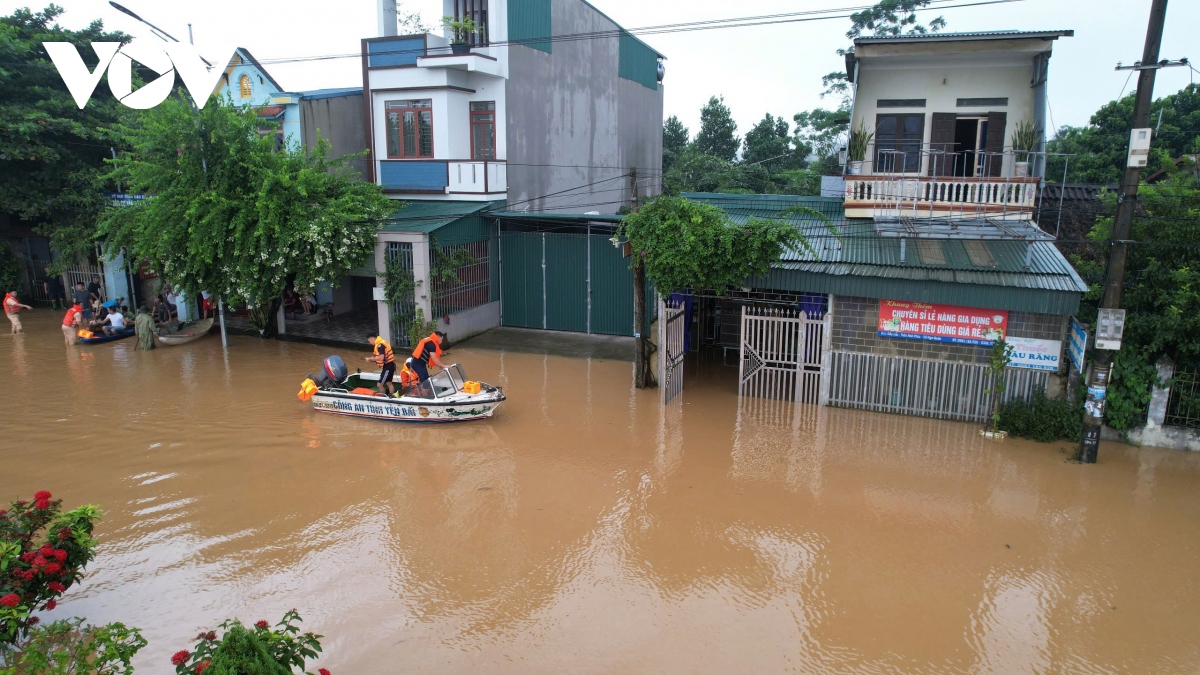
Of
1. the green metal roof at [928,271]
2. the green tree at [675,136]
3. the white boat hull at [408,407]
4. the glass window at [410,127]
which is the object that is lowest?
the white boat hull at [408,407]

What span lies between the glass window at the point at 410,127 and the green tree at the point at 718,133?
25087mm

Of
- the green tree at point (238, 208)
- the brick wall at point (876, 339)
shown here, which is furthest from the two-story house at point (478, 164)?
the brick wall at point (876, 339)

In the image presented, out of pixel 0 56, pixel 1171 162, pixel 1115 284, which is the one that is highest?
pixel 0 56

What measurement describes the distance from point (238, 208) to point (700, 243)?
1034cm

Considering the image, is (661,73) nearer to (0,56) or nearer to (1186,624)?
(0,56)

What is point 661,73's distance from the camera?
29844 mm

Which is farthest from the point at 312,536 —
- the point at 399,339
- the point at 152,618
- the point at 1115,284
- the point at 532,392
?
the point at 1115,284

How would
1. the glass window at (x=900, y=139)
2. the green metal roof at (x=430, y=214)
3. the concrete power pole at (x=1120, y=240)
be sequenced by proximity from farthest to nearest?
the green metal roof at (x=430, y=214), the glass window at (x=900, y=139), the concrete power pole at (x=1120, y=240)

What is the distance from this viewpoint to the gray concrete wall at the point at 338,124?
19.6 meters

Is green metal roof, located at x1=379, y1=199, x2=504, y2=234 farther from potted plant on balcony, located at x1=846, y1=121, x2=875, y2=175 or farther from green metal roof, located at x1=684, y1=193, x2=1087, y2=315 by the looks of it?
potted plant on balcony, located at x1=846, y1=121, x2=875, y2=175

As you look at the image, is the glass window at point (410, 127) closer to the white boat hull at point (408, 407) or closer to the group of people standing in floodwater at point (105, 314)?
the group of people standing in floodwater at point (105, 314)

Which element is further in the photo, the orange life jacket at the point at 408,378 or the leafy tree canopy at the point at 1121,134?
the leafy tree canopy at the point at 1121,134

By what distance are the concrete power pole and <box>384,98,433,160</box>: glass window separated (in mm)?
14572

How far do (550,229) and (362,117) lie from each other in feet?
21.3
